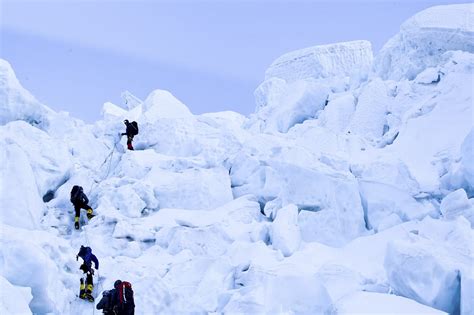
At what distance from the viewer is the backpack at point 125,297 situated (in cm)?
779

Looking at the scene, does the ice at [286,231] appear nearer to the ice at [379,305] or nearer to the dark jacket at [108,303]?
the ice at [379,305]

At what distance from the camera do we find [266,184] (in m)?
14.2

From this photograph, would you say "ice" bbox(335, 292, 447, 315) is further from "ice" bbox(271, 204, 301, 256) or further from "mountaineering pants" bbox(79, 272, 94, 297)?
"mountaineering pants" bbox(79, 272, 94, 297)

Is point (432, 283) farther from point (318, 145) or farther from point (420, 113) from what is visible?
point (420, 113)

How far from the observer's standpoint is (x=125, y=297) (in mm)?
7895

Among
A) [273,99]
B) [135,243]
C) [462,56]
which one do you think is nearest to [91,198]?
[135,243]

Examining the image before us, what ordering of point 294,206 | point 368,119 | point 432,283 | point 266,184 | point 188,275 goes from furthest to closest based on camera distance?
point 368,119
point 266,184
point 294,206
point 188,275
point 432,283

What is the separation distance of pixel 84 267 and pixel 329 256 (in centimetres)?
524

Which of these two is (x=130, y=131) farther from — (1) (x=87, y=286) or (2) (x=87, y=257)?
(1) (x=87, y=286)

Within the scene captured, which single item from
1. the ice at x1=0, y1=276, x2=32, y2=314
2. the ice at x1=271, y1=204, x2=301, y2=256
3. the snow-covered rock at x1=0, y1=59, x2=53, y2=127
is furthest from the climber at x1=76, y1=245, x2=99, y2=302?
the snow-covered rock at x1=0, y1=59, x2=53, y2=127

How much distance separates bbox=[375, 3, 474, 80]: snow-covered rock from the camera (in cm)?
2400

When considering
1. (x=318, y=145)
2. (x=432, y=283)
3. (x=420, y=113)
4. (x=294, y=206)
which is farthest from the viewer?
(x=420, y=113)

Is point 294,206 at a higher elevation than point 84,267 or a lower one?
lower

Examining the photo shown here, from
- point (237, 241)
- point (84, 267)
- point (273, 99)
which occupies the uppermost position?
point (84, 267)
